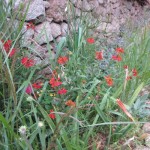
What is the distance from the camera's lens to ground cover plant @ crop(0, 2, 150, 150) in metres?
1.52

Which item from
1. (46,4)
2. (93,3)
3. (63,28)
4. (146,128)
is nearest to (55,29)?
(63,28)

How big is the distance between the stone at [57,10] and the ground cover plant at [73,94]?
0.47 metres

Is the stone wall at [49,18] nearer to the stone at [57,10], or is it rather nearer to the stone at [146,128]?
the stone at [57,10]

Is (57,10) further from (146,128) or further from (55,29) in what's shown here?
(146,128)

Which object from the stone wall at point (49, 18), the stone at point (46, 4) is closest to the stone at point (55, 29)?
the stone wall at point (49, 18)

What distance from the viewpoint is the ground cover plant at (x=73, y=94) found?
5.00 feet

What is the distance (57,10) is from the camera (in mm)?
2729

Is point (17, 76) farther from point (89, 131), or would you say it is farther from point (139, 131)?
point (139, 131)

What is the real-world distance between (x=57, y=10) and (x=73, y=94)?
1.16 meters

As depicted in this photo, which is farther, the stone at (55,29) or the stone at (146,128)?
the stone at (55,29)

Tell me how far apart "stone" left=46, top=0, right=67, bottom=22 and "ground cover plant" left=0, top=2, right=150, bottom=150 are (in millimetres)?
467

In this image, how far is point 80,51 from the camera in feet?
7.41

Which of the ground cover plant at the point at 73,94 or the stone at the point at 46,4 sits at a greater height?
the stone at the point at 46,4

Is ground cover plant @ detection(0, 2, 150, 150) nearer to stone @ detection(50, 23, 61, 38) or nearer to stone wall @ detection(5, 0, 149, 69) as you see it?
stone wall @ detection(5, 0, 149, 69)
